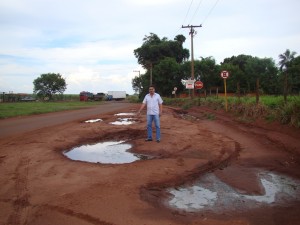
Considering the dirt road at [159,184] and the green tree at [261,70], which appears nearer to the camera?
the dirt road at [159,184]

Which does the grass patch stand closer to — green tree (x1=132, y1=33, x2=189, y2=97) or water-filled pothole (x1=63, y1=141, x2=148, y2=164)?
water-filled pothole (x1=63, y1=141, x2=148, y2=164)

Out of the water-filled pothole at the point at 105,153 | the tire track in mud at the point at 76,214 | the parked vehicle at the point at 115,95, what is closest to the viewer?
the tire track in mud at the point at 76,214

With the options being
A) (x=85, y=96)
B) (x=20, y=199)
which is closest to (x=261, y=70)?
(x=85, y=96)

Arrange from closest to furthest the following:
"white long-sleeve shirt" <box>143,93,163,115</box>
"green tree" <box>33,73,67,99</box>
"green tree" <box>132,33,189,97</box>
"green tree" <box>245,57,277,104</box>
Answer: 1. "white long-sleeve shirt" <box>143,93,163,115</box>
2. "green tree" <box>245,57,277,104</box>
3. "green tree" <box>132,33,189,97</box>
4. "green tree" <box>33,73,67,99</box>

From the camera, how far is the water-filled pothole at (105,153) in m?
8.84

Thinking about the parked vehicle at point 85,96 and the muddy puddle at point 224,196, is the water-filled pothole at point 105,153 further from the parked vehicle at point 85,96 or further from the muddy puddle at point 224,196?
the parked vehicle at point 85,96

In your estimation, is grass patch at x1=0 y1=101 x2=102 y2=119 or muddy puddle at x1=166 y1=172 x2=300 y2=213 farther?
grass patch at x1=0 y1=101 x2=102 y2=119

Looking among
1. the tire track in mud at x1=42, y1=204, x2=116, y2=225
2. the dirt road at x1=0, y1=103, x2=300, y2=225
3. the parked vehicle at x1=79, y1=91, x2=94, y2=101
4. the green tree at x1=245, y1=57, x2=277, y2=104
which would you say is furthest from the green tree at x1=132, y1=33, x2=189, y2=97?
the tire track in mud at x1=42, y1=204, x2=116, y2=225

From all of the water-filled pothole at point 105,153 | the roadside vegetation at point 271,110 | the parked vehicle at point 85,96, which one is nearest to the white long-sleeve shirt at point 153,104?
the water-filled pothole at point 105,153

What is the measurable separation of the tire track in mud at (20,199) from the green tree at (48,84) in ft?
255

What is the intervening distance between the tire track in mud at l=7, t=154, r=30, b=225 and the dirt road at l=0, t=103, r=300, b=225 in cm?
1

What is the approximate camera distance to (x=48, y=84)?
83562mm

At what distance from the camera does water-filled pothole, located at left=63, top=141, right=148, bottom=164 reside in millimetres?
8836

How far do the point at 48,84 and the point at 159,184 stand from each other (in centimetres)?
8134
